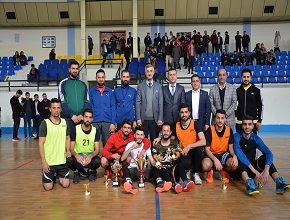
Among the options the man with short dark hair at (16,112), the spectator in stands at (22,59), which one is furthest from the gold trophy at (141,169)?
the spectator in stands at (22,59)

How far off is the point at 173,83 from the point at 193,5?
14453 mm

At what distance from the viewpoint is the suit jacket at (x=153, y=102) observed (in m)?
5.75

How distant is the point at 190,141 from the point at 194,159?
0.97ft

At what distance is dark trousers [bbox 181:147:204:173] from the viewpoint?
516cm

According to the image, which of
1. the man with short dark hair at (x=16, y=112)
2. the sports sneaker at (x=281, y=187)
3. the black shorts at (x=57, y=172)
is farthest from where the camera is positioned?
the man with short dark hair at (x=16, y=112)

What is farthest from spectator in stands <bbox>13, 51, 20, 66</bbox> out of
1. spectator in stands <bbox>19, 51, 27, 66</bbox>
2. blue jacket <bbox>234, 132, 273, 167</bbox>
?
blue jacket <bbox>234, 132, 273, 167</bbox>

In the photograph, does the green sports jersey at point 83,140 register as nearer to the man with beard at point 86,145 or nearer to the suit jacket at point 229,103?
the man with beard at point 86,145

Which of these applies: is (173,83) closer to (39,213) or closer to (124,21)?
(39,213)

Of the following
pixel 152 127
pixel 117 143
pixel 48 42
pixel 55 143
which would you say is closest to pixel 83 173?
pixel 117 143

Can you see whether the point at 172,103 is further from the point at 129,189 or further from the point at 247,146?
the point at 129,189

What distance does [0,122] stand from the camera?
14.5 metres

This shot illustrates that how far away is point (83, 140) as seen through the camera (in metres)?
5.45

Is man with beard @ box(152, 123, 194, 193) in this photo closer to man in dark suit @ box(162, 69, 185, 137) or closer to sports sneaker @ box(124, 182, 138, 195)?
sports sneaker @ box(124, 182, 138, 195)

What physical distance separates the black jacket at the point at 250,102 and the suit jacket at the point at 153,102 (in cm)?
140
